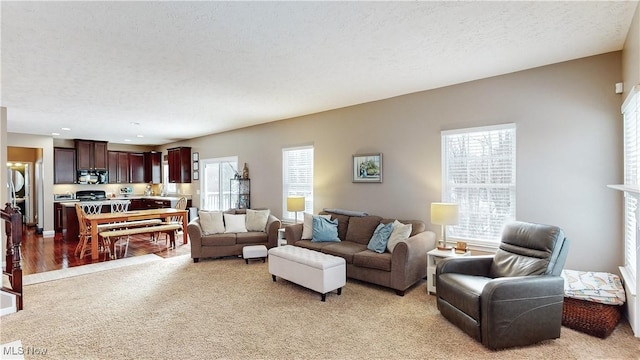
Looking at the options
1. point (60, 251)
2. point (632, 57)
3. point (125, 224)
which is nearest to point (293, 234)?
point (125, 224)

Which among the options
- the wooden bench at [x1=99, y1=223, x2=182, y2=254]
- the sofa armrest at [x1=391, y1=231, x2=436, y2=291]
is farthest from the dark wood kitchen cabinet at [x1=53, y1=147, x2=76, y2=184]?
the sofa armrest at [x1=391, y1=231, x2=436, y2=291]

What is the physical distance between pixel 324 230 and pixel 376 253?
3.29 ft

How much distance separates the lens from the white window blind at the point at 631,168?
2.64 m

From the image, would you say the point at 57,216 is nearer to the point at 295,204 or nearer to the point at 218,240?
the point at 218,240

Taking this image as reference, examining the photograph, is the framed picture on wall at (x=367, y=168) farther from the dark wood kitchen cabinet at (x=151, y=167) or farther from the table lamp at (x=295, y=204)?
the dark wood kitchen cabinet at (x=151, y=167)

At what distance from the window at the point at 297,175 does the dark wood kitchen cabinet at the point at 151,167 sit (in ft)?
19.8

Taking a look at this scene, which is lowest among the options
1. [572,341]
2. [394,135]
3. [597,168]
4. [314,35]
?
[572,341]

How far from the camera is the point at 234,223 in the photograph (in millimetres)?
5742

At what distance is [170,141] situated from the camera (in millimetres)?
9711

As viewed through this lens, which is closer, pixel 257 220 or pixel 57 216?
pixel 257 220

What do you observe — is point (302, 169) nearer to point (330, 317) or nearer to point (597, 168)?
point (330, 317)

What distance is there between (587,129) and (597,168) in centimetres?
42

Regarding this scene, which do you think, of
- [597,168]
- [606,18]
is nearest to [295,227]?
[597,168]

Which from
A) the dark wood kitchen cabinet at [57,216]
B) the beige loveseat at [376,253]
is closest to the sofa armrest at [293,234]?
the beige loveseat at [376,253]
